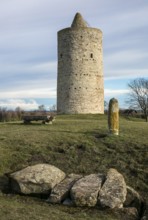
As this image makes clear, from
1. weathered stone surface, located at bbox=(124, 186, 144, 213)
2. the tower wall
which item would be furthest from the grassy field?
the tower wall

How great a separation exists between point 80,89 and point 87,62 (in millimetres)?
2701

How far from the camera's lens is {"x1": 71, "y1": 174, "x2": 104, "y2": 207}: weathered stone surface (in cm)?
1055

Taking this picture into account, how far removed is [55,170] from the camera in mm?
12195

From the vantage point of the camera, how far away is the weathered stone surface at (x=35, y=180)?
11508mm

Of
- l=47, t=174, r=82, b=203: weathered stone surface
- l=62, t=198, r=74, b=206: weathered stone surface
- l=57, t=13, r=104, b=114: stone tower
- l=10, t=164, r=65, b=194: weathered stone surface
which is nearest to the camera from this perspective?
l=62, t=198, r=74, b=206: weathered stone surface

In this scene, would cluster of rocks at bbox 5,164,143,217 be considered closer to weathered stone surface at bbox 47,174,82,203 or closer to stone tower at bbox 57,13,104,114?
weathered stone surface at bbox 47,174,82,203

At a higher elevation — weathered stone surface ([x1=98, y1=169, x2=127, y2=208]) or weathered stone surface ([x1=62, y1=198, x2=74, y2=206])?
weathered stone surface ([x1=98, y1=169, x2=127, y2=208])

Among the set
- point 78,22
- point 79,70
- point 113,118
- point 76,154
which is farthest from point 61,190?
point 78,22

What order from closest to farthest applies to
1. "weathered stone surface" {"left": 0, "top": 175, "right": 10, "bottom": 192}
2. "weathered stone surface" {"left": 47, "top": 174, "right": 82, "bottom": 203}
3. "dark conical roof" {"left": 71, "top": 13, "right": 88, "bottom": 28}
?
"weathered stone surface" {"left": 47, "top": 174, "right": 82, "bottom": 203}
"weathered stone surface" {"left": 0, "top": 175, "right": 10, "bottom": 192}
"dark conical roof" {"left": 71, "top": 13, "right": 88, "bottom": 28}

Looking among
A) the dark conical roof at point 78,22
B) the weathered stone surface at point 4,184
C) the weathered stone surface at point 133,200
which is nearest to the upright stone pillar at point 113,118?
the weathered stone surface at point 133,200

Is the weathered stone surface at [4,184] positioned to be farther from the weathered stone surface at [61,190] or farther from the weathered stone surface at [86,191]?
the weathered stone surface at [86,191]

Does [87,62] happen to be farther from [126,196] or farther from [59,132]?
[126,196]

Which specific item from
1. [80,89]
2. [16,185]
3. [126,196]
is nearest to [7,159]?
[16,185]

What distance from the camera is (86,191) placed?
35.2ft
